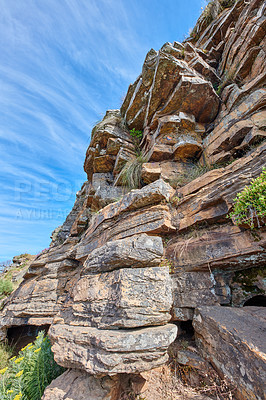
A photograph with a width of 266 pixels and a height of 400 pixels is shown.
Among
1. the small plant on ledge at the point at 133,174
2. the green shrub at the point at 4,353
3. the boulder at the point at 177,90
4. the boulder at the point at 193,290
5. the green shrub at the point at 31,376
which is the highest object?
the boulder at the point at 177,90

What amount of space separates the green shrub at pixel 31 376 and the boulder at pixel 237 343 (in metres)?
3.19

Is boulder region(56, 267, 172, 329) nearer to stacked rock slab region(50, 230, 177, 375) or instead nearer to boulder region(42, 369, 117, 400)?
stacked rock slab region(50, 230, 177, 375)

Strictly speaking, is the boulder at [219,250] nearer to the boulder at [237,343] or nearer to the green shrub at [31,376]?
the boulder at [237,343]

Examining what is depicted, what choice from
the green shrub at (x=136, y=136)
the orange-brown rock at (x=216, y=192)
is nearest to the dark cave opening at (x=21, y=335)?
the orange-brown rock at (x=216, y=192)

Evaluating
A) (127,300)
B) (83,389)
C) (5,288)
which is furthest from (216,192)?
(5,288)

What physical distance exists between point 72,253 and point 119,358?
513 cm

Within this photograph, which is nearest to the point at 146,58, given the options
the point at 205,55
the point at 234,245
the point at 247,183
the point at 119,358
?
the point at 205,55

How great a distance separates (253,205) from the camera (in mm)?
3250

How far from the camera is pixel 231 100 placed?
655cm

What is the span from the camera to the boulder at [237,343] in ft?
6.71

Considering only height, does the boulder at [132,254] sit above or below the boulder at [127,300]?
above

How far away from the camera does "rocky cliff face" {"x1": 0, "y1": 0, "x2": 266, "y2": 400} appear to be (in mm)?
2553

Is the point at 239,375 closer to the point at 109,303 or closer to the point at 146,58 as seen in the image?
the point at 109,303

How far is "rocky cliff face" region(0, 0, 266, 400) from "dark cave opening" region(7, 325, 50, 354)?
1.09 meters
